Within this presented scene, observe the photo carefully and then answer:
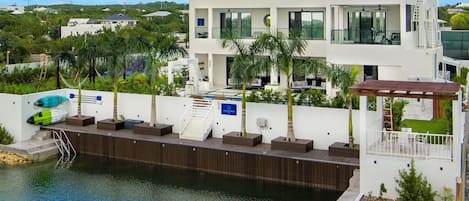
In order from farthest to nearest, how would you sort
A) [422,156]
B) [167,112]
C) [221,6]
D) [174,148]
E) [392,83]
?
[221,6]
[167,112]
[174,148]
[392,83]
[422,156]

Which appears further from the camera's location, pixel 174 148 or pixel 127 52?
pixel 127 52

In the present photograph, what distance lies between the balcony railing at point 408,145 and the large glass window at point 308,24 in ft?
36.3

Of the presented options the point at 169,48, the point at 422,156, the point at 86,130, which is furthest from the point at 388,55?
the point at 86,130

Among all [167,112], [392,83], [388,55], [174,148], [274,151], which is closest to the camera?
[392,83]

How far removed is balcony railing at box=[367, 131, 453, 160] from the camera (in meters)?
12.4

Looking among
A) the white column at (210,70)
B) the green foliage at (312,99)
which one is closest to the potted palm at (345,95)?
the green foliage at (312,99)

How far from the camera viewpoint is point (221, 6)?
26.0m

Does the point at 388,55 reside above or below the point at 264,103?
above

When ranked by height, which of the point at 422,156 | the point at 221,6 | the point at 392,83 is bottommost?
the point at 422,156

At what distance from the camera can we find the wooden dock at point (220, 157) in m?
15.3

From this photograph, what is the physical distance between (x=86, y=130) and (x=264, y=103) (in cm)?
625

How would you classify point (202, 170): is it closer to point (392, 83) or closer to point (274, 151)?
point (274, 151)

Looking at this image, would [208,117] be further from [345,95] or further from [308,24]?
[308,24]

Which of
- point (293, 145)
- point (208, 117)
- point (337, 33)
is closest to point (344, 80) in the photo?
point (293, 145)
